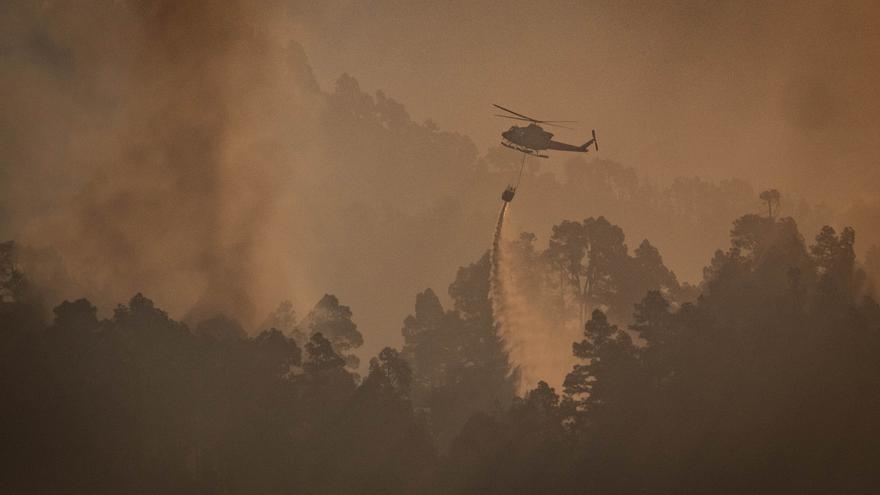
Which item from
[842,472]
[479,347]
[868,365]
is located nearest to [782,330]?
[868,365]

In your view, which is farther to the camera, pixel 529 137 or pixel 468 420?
pixel 529 137

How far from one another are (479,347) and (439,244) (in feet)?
274

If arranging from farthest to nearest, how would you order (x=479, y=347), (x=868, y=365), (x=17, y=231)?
(x=17, y=231) < (x=479, y=347) < (x=868, y=365)

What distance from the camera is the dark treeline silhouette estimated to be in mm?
85812

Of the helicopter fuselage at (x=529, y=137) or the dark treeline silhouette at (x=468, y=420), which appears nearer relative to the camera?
the dark treeline silhouette at (x=468, y=420)

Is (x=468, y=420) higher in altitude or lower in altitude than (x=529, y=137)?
lower

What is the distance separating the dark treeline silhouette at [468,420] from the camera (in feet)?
282

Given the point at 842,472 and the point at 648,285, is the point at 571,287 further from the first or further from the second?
the point at 842,472

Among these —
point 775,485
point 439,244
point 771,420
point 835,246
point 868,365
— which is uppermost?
point 439,244

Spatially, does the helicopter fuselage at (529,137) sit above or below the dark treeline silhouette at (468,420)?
above

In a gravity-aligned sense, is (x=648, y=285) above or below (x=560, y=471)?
above

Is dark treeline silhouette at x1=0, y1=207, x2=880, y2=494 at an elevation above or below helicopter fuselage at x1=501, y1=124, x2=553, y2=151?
below

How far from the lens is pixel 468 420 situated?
92125 mm

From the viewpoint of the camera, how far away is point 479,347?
384ft
